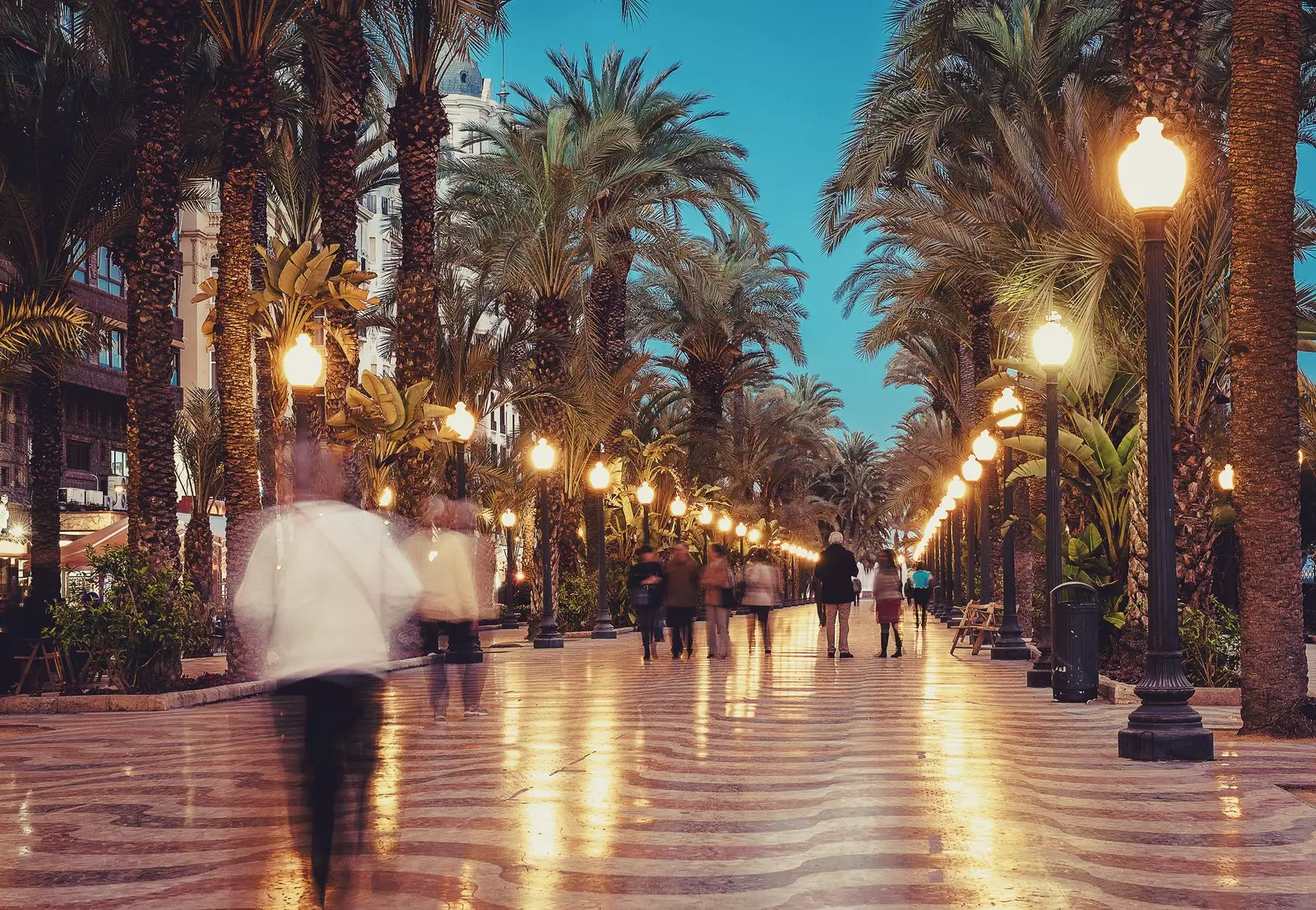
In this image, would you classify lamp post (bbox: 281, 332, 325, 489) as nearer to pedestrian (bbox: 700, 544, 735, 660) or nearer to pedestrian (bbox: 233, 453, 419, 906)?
pedestrian (bbox: 700, 544, 735, 660)

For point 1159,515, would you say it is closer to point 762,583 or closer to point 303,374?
point 303,374

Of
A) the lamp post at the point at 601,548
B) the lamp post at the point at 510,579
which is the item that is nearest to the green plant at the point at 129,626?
the lamp post at the point at 601,548

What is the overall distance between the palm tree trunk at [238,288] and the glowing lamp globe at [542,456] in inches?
341

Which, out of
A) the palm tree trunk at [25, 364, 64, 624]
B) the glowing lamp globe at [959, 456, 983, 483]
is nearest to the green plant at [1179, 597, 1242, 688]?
the glowing lamp globe at [959, 456, 983, 483]

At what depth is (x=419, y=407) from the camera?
74.5 feet

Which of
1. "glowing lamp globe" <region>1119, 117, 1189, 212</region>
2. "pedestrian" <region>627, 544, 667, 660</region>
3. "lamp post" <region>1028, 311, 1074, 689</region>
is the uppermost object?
→ "glowing lamp globe" <region>1119, 117, 1189, 212</region>

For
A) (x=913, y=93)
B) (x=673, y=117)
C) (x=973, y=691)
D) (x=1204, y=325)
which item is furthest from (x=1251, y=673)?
(x=673, y=117)

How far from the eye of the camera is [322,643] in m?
6.14

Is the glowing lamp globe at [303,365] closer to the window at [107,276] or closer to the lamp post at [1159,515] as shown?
the lamp post at [1159,515]

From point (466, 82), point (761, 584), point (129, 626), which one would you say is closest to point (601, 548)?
point (761, 584)

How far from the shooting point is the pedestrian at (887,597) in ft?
84.7

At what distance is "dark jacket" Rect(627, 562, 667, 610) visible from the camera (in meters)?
25.0

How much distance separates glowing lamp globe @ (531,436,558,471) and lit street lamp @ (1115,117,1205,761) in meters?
19.0

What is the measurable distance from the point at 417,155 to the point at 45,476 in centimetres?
858
